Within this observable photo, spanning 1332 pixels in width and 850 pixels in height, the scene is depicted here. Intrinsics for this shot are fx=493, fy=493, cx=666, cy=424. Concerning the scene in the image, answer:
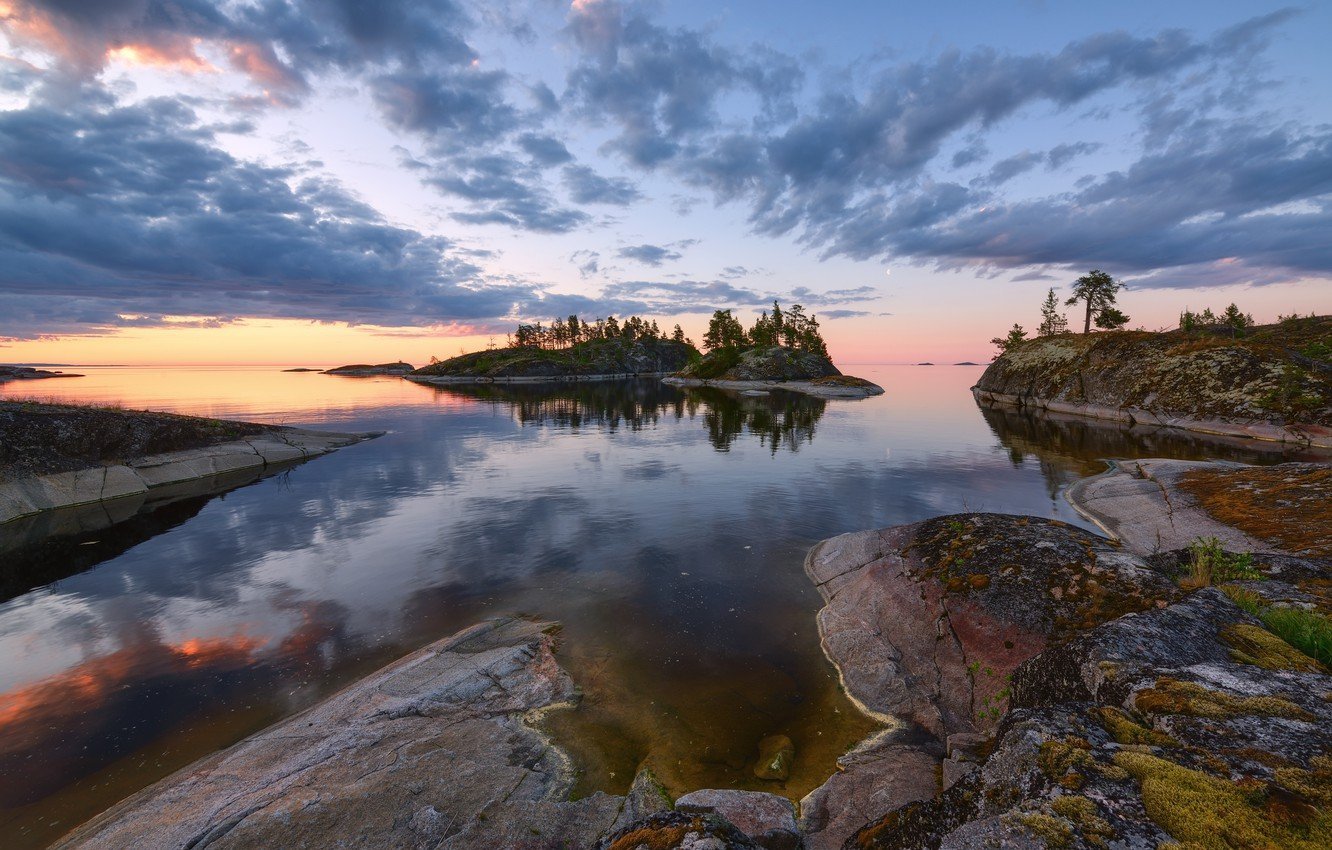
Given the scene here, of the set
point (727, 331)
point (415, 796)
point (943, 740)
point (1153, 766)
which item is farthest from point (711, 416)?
point (727, 331)

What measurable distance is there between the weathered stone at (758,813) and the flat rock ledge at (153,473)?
37.8 meters

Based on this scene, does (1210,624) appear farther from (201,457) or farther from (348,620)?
(201,457)

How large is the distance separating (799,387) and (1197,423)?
83.8 metres

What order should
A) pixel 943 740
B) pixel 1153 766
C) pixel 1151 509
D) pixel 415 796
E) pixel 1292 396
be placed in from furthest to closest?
pixel 1292 396 < pixel 1151 509 < pixel 943 740 < pixel 415 796 < pixel 1153 766

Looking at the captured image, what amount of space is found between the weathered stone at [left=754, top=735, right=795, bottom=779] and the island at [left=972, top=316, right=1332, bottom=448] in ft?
165

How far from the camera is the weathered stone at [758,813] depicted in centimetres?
667

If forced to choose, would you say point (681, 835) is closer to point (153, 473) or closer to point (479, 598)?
point (479, 598)

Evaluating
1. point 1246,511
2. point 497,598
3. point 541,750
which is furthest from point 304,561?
point 1246,511

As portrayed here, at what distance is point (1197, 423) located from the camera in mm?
44312

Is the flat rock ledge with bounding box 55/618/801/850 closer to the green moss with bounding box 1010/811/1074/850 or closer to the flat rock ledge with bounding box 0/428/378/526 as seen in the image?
the green moss with bounding box 1010/811/1074/850

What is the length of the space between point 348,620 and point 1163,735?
18.1 meters

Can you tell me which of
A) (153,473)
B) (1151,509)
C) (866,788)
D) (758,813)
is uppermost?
(153,473)

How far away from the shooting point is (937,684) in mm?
10758

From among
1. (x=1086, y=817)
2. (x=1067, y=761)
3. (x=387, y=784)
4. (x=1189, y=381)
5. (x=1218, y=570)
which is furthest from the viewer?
(x=1189, y=381)
